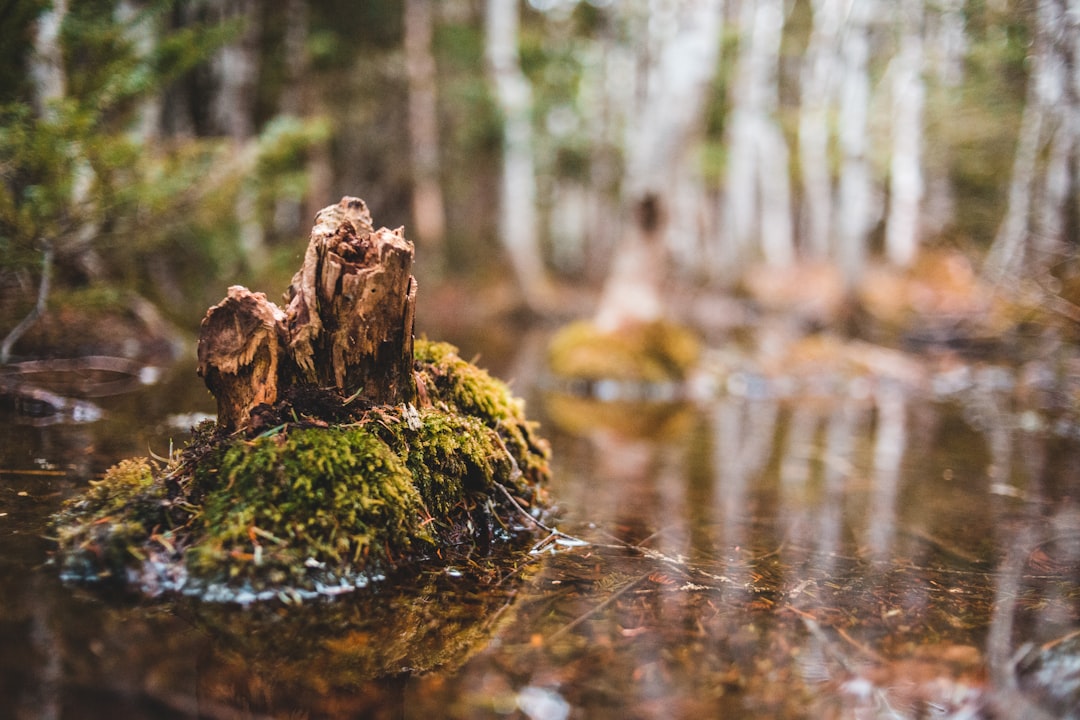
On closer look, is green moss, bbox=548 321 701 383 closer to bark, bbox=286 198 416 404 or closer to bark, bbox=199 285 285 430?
bark, bbox=286 198 416 404

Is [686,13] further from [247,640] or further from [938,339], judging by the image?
[247,640]

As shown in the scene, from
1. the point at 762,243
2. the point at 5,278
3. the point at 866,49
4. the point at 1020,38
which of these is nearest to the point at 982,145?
the point at 866,49

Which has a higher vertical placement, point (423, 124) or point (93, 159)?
point (423, 124)

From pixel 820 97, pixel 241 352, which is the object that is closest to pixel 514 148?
pixel 820 97

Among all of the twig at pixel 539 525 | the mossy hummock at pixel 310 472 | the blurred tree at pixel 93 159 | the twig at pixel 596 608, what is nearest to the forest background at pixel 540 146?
the blurred tree at pixel 93 159

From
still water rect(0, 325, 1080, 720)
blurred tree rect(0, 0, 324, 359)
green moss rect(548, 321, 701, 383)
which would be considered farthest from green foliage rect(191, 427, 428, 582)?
green moss rect(548, 321, 701, 383)

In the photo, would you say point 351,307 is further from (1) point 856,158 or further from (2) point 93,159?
(1) point 856,158
